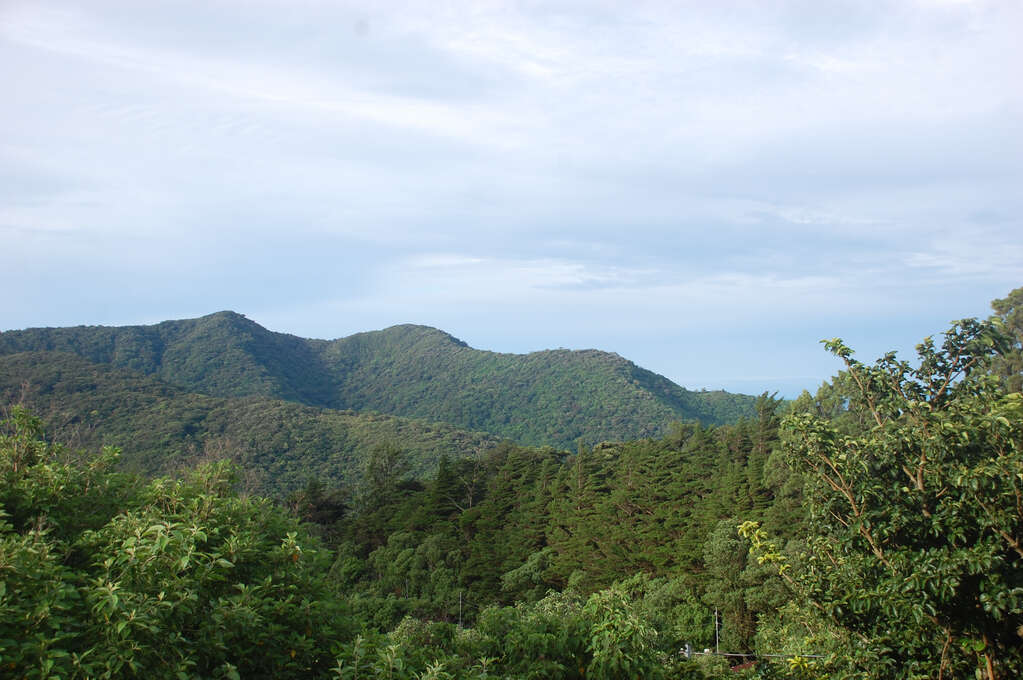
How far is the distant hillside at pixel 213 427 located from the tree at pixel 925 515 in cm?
4114

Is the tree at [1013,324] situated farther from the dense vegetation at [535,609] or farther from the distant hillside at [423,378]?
the distant hillside at [423,378]

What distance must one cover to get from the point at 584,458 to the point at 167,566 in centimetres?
2962

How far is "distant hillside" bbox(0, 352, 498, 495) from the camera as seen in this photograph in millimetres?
45750

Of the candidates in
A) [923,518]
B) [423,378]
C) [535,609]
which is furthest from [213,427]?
[423,378]

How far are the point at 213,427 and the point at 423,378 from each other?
182 ft

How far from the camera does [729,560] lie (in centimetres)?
2180

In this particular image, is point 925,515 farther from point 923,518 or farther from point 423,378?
point 423,378

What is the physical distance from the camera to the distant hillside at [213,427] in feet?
150

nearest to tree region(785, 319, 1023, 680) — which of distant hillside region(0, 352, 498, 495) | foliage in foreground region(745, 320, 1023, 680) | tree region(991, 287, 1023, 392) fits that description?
foliage in foreground region(745, 320, 1023, 680)

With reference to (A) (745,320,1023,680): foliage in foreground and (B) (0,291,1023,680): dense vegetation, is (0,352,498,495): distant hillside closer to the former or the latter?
(B) (0,291,1023,680): dense vegetation

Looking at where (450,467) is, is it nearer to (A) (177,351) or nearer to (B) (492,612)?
(B) (492,612)

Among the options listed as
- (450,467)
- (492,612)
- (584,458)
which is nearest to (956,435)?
(492,612)

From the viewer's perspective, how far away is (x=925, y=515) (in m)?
4.14

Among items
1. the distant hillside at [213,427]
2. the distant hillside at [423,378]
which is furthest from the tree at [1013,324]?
the distant hillside at [423,378]
